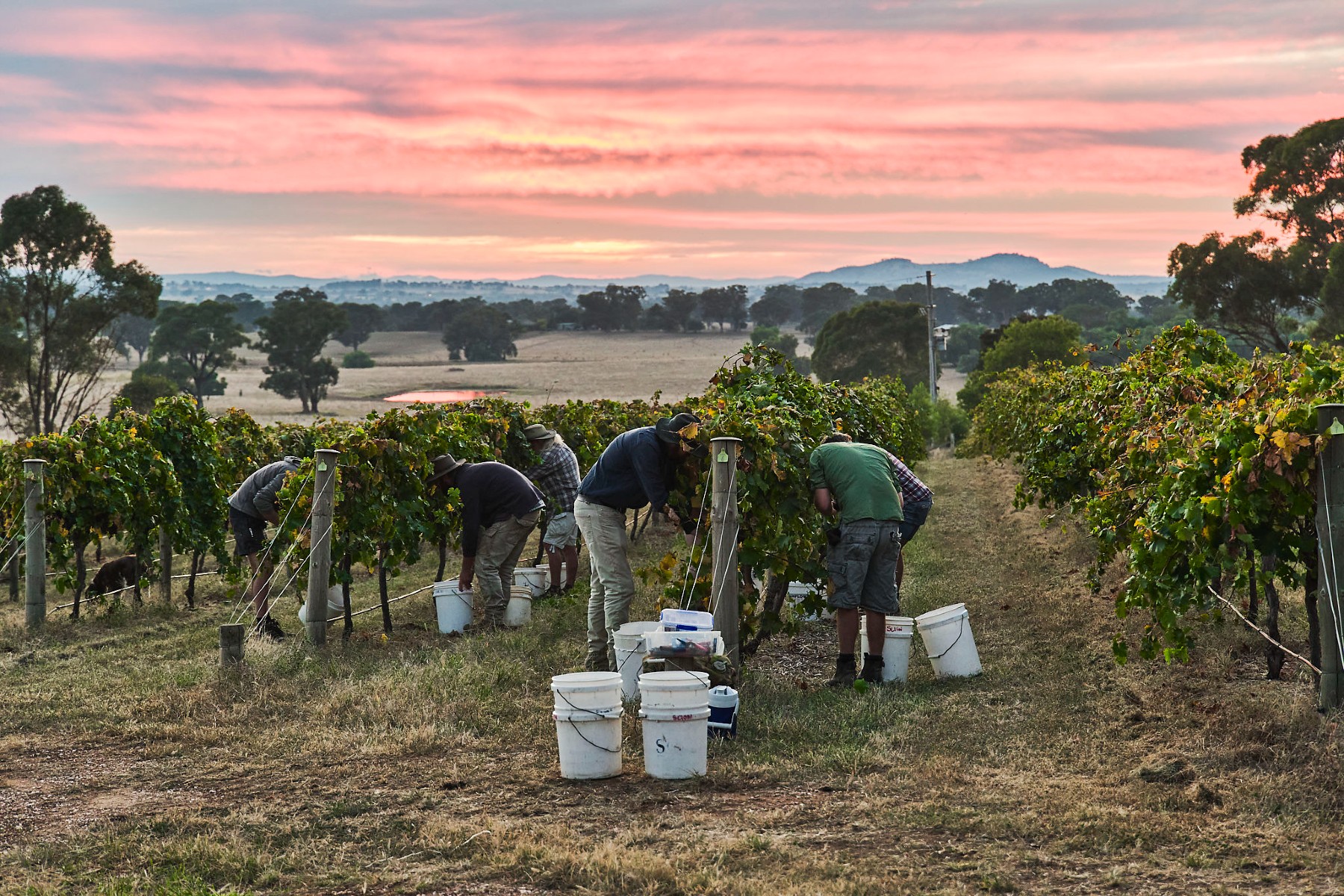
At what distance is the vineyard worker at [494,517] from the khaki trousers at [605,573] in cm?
173

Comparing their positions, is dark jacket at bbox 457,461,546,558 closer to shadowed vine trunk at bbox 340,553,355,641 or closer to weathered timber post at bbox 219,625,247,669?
shadowed vine trunk at bbox 340,553,355,641

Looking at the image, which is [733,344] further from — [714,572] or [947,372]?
[714,572]

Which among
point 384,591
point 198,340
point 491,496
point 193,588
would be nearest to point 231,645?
point 384,591

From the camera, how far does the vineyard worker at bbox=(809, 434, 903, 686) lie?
7.09 metres

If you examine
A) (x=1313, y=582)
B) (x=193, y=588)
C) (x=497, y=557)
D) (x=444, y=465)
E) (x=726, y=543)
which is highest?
(x=444, y=465)

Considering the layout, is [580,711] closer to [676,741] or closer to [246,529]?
[676,741]

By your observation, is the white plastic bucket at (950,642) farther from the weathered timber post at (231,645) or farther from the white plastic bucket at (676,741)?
the weathered timber post at (231,645)

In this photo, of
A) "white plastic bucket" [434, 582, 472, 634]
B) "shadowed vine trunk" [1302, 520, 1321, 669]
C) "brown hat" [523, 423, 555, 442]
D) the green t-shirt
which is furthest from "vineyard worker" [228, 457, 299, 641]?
"shadowed vine trunk" [1302, 520, 1321, 669]

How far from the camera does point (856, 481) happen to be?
23.4ft

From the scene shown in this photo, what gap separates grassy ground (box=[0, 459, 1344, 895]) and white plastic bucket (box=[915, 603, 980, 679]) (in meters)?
0.24

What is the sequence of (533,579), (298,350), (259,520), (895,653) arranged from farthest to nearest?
(298,350), (533,579), (259,520), (895,653)

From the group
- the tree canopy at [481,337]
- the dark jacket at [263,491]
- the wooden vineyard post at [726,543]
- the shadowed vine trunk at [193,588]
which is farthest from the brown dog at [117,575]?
the tree canopy at [481,337]

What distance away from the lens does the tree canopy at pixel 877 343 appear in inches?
2511

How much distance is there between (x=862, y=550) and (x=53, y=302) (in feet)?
121
